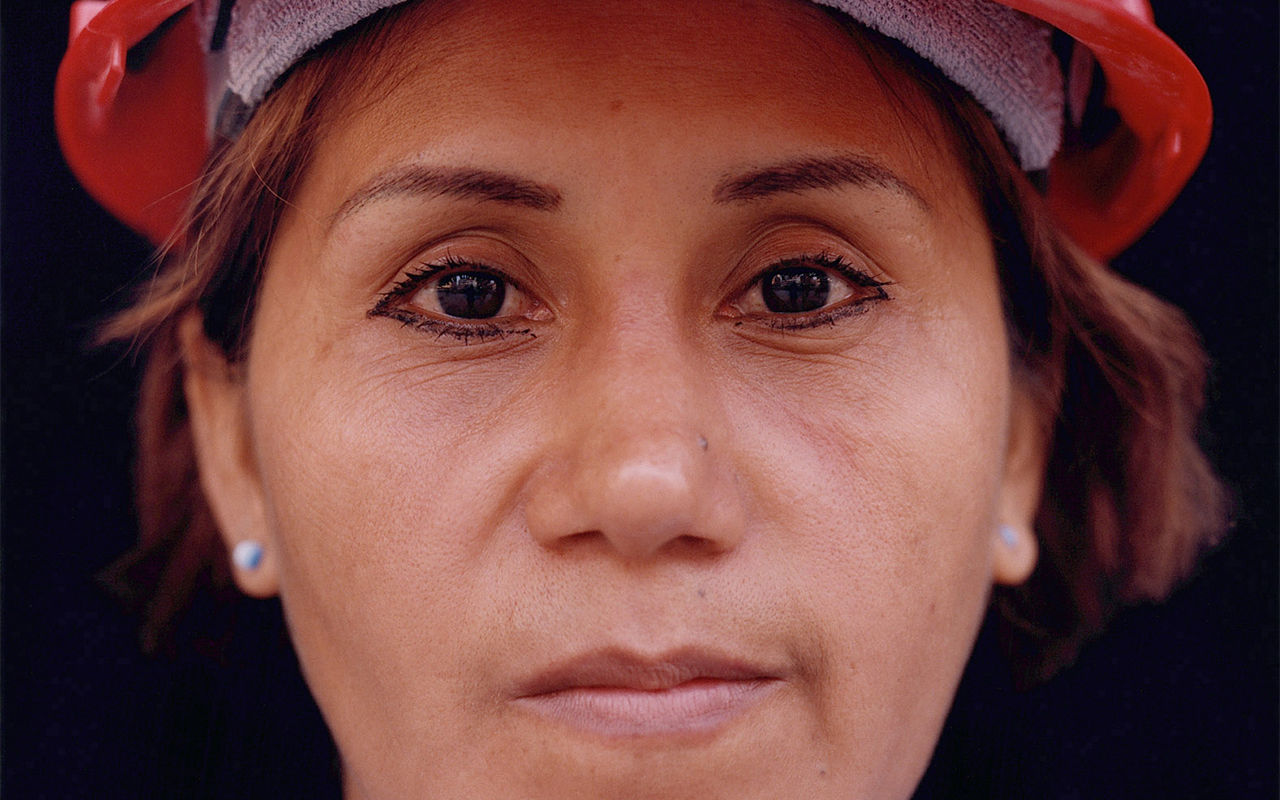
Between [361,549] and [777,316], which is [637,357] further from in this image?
[361,549]

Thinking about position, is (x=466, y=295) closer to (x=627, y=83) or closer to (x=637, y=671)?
(x=627, y=83)

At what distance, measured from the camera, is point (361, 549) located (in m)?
1.22

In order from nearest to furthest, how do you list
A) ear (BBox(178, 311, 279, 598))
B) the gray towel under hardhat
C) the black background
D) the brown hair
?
the gray towel under hardhat, the brown hair, ear (BBox(178, 311, 279, 598)), the black background

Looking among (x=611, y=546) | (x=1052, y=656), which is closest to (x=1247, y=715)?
(x=1052, y=656)

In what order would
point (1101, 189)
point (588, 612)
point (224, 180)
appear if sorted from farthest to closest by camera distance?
1. point (1101, 189)
2. point (224, 180)
3. point (588, 612)

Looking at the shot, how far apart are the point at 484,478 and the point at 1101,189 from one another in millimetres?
995

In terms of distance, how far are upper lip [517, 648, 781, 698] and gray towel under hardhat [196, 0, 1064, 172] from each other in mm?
695

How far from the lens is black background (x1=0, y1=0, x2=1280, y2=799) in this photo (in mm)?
2158

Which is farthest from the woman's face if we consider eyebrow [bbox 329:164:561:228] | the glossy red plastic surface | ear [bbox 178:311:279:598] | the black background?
the black background

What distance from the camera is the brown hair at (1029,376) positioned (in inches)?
52.9

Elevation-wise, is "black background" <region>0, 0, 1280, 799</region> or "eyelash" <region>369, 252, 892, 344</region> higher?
"eyelash" <region>369, 252, 892, 344</region>

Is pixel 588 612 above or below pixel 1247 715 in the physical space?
above

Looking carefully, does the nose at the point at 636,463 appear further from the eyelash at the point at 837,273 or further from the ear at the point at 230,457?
the ear at the point at 230,457

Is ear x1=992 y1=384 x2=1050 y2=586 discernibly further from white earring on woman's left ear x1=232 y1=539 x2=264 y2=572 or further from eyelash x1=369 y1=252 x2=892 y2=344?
white earring on woman's left ear x1=232 y1=539 x2=264 y2=572
